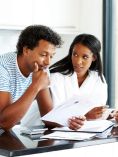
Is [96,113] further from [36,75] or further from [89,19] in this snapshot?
[89,19]

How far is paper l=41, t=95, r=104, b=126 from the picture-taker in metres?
1.64

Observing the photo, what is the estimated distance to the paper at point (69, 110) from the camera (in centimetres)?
164

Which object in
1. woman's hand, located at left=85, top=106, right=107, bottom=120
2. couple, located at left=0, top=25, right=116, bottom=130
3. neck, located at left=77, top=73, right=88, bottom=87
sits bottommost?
woman's hand, located at left=85, top=106, right=107, bottom=120

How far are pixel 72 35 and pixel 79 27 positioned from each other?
0.12m

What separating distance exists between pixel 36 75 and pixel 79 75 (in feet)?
1.91

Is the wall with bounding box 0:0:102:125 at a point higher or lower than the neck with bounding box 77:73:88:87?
higher

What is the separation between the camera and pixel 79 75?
92.0 inches

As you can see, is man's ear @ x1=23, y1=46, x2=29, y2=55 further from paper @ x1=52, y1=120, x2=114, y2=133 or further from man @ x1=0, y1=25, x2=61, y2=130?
paper @ x1=52, y1=120, x2=114, y2=133

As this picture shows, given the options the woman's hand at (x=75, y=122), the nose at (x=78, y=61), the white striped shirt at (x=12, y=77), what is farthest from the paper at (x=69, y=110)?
the nose at (x=78, y=61)

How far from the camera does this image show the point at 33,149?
1233mm

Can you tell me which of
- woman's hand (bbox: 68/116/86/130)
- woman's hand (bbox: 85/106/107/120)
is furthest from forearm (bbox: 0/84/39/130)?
woman's hand (bbox: 85/106/107/120)

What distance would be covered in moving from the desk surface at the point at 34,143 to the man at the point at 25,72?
0.51 feet

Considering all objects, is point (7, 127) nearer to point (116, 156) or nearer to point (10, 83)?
point (10, 83)

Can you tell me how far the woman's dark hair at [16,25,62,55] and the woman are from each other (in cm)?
39
